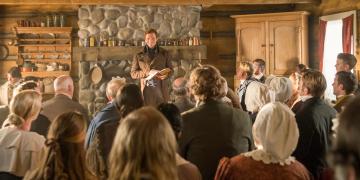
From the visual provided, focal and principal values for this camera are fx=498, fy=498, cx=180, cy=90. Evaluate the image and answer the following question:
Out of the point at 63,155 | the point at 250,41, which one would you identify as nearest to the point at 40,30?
the point at 250,41

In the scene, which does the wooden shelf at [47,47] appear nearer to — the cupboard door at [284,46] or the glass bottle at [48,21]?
the glass bottle at [48,21]

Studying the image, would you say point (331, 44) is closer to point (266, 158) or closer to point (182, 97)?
point (182, 97)

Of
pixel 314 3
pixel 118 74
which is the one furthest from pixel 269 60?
pixel 118 74

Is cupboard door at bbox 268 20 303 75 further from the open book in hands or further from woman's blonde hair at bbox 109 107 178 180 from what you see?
woman's blonde hair at bbox 109 107 178 180

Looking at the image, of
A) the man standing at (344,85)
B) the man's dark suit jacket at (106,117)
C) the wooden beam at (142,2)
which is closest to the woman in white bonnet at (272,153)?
the man's dark suit jacket at (106,117)

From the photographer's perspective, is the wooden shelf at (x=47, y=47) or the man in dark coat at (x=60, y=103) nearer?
the man in dark coat at (x=60, y=103)

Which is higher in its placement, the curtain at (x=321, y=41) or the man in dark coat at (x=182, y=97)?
the curtain at (x=321, y=41)

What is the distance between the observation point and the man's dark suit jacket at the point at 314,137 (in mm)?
3320

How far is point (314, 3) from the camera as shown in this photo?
9375mm

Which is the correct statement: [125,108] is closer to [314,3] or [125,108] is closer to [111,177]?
[111,177]

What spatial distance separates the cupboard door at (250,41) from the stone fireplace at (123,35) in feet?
2.55

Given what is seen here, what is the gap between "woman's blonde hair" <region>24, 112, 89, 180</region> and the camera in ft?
6.82

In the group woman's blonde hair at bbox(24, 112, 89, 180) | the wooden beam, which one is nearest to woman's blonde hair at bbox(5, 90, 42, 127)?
woman's blonde hair at bbox(24, 112, 89, 180)

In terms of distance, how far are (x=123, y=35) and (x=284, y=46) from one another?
3.01 m
